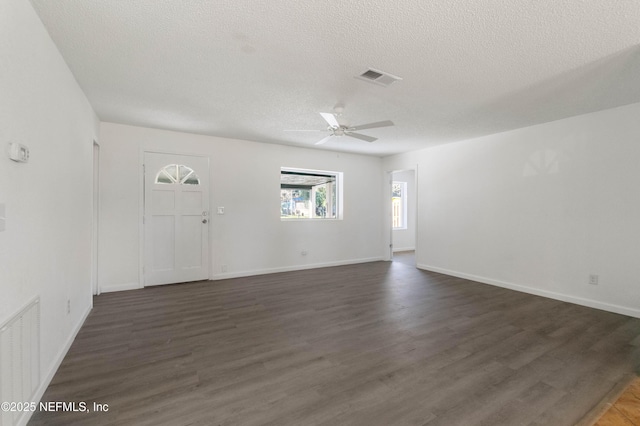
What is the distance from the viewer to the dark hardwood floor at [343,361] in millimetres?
1723

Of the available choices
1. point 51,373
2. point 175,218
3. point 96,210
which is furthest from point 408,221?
point 51,373

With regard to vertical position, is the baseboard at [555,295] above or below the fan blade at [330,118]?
below

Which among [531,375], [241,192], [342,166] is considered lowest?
[531,375]

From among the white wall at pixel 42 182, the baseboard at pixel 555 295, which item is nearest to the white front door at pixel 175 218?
the white wall at pixel 42 182

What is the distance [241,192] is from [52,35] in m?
3.26

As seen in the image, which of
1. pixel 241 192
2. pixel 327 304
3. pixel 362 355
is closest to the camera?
pixel 362 355

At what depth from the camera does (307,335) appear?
2758 millimetres

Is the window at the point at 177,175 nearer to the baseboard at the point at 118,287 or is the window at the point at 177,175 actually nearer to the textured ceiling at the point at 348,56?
the textured ceiling at the point at 348,56

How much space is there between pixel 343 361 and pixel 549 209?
12.5 ft

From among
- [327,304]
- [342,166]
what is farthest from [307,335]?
[342,166]

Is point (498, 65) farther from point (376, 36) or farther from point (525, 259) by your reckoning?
point (525, 259)

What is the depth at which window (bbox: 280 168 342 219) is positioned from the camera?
20.4ft

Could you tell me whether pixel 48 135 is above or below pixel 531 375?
above

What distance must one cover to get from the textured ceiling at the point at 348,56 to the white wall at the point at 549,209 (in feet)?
1.49
